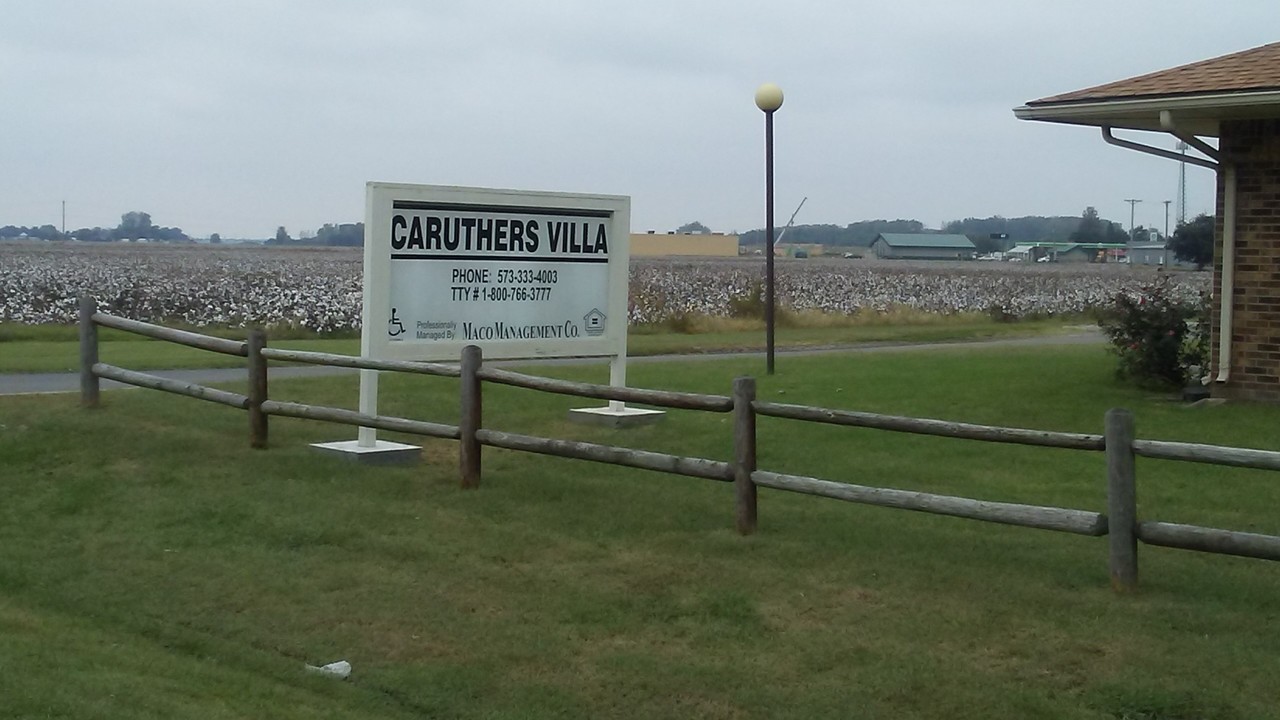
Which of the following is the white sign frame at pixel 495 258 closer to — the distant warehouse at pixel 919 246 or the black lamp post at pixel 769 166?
the black lamp post at pixel 769 166

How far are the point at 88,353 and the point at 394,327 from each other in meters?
3.30

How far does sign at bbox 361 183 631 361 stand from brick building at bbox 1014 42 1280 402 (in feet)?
14.8

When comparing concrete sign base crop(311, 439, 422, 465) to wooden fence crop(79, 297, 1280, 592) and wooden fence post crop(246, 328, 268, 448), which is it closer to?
wooden fence crop(79, 297, 1280, 592)

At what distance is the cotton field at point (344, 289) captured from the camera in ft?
101

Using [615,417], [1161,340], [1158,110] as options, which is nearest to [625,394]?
[615,417]

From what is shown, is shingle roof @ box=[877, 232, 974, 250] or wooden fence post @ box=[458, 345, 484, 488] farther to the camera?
shingle roof @ box=[877, 232, 974, 250]

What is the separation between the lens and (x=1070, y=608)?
7.47 metres

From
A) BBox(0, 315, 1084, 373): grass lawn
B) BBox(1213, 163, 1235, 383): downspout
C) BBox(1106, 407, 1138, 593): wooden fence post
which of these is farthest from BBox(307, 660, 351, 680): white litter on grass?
BBox(0, 315, 1084, 373): grass lawn

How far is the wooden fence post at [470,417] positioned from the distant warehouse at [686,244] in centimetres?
7000

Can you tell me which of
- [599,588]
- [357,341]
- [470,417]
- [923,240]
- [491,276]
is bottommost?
[599,588]

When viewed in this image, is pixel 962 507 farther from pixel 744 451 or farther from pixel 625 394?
pixel 625 394

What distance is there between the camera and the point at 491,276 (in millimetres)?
12758

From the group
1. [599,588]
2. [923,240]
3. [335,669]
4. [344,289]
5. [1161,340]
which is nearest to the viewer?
[335,669]

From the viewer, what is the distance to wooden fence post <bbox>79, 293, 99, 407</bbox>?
1338 cm
